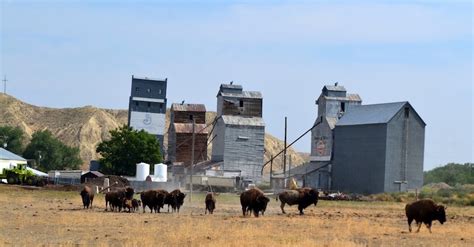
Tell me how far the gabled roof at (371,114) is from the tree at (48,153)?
5224cm

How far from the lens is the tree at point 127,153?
100875 millimetres

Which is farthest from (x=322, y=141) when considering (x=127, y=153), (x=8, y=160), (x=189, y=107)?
(x=8, y=160)

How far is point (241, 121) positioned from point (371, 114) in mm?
18621

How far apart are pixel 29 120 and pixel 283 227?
16693cm

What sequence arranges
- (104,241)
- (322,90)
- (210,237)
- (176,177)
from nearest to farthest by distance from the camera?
(104,241) → (210,237) → (176,177) → (322,90)

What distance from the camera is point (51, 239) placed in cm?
2472

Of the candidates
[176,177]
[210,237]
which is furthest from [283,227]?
[176,177]

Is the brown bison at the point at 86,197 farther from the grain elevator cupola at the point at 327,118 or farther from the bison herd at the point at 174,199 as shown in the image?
the grain elevator cupola at the point at 327,118

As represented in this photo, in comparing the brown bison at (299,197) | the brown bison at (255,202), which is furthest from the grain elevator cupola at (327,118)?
the brown bison at (255,202)

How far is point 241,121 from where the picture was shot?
108 meters

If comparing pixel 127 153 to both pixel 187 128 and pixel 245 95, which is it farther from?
pixel 245 95

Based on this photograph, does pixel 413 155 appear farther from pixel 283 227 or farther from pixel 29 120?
pixel 29 120

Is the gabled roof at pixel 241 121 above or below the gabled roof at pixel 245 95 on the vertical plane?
below

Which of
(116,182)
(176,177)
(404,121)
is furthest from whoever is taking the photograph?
(176,177)
